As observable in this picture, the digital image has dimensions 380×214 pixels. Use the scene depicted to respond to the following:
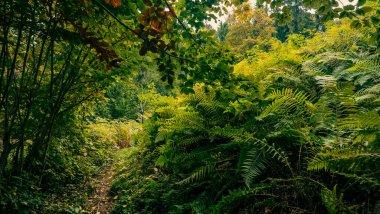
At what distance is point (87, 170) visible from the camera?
19.1 feet

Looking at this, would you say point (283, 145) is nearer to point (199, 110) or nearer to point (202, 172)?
point (202, 172)

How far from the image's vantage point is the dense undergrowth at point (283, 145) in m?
Answer: 2.11

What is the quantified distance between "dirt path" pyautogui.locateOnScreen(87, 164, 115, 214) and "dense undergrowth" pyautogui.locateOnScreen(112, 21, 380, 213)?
208 millimetres

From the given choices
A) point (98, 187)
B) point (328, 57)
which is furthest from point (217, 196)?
point (98, 187)

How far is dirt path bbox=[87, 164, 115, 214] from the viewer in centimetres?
431

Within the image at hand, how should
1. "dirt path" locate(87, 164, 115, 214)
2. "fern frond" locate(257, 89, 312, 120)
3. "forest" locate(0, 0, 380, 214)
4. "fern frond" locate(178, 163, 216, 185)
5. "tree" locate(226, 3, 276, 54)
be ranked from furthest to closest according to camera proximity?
"tree" locate(226, 3, 276, 54), "dirt path" locate(87, 164, 115, 214), "fern frond" locate(178, 163, 216, 185), "fern frond" locate(257, 89, 312, 120), "forest" locate(0, 0, 380, 214)

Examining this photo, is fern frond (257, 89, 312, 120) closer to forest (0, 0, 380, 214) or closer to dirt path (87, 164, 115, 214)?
forest (0, 0, 380, 214)

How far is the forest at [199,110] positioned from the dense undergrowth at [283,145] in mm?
16

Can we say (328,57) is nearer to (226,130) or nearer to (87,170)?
(226,130)

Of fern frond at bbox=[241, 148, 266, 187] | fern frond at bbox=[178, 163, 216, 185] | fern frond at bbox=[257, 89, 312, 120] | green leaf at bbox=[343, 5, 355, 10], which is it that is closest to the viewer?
green leaf at bbox=[343, 5, 355, 10]

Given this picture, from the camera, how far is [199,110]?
397cm

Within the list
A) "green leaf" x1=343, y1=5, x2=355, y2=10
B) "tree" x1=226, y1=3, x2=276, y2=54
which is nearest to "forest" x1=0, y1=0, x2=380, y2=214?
"green leaf" x1=343, y1=5, x2=355, y2=10

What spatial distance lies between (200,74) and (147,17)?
56cm

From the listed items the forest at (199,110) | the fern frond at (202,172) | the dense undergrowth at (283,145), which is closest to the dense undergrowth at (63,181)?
the forest at (199,110)
